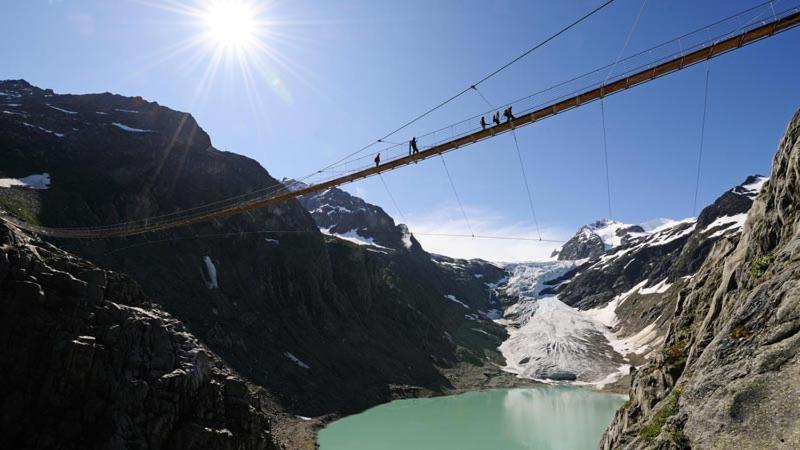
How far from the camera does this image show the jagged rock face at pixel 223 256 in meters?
53.4

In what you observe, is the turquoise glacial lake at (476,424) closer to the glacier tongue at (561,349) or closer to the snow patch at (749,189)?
the glacier tongue at (561,349)

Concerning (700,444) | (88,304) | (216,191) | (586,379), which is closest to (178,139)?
(216,191)

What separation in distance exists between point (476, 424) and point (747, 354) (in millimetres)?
51303

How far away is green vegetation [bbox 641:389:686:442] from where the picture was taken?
11992 millimetres

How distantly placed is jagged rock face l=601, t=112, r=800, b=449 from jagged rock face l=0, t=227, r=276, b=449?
18104 millimetres

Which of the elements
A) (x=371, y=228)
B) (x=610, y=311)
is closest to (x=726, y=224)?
(x=610, y=311)

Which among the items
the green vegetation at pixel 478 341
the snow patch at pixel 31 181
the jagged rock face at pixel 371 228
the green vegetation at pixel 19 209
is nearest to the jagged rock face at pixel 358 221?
the jagged rock face at pixel 371 228

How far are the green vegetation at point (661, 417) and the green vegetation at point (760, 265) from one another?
392 centimetres

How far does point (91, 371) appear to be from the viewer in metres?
19.6

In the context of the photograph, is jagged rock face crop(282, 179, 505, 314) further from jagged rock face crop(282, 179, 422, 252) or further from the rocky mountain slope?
the rocky mountain slope

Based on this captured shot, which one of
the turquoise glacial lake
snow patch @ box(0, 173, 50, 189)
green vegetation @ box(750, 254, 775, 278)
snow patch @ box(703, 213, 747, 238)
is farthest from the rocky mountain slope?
snow patch @ box(0, 173, 50, 189)

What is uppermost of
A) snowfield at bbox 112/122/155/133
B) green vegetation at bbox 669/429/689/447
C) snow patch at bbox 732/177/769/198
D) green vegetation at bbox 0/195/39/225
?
snow patch at bbox 732/177/769/198

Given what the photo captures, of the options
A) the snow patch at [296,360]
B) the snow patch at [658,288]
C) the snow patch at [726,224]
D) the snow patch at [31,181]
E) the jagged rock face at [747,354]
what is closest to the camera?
the jagged rock face at [747,354]

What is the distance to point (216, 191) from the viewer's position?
74.9 m
